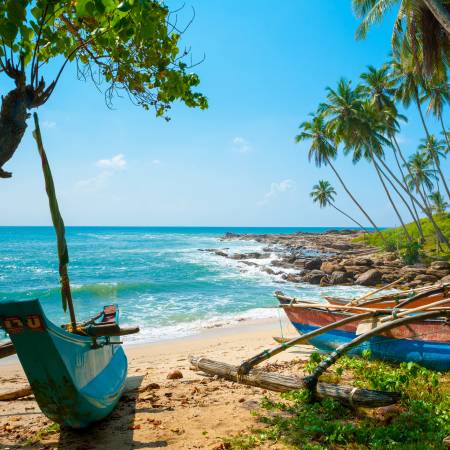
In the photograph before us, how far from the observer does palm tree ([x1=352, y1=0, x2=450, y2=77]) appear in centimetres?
1217

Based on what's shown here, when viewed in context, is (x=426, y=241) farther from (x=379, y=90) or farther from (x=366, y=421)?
(x=366, y=421)

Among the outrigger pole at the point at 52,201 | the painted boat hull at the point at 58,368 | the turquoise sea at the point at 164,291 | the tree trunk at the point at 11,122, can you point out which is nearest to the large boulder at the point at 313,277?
the turquoise sea at the point at 164,291

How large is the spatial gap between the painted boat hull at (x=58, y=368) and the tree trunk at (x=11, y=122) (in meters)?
1.38

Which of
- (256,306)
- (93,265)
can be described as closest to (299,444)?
(256,306)

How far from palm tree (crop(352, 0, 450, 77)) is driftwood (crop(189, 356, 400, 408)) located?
1077 centimetres

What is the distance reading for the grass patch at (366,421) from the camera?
3635 mm

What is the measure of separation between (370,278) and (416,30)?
14353mm

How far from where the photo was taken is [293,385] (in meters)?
5.16

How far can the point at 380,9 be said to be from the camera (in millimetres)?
14188

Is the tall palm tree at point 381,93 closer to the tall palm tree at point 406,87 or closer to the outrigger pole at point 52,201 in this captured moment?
the tall palm tree at point 406,87

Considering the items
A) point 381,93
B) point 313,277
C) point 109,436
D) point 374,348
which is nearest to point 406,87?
point 381,93

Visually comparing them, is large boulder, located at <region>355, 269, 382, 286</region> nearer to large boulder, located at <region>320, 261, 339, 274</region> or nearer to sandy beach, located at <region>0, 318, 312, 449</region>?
large boulder, located at <region>320, 261, 339, 274</region>

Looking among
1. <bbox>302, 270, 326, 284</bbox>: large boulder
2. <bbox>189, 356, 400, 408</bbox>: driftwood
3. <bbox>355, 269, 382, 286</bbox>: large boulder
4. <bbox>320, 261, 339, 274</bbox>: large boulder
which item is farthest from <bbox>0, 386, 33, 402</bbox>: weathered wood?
<bbox>320, 261, 339, 274</bbox>: large boulder

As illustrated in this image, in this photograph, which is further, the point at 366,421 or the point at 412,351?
the point at 412,351
